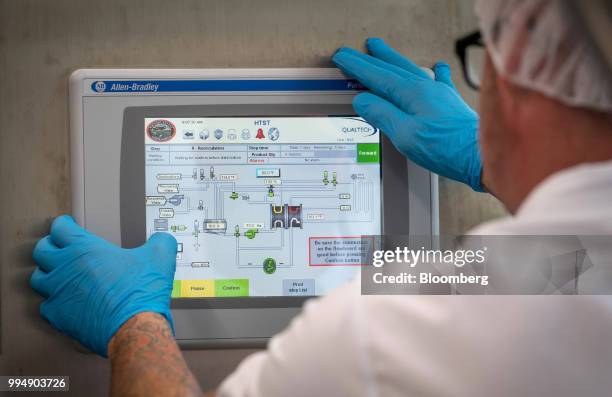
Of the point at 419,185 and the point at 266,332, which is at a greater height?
the point at 419,185

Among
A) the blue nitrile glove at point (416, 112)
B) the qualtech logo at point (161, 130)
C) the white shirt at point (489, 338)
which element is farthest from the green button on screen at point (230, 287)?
the white shirt at point (489, 338)

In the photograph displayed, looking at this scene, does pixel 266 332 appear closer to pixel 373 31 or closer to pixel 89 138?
pixel 89 138

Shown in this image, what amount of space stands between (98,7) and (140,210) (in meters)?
0.44

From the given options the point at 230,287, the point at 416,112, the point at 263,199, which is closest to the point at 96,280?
the point at 230,287

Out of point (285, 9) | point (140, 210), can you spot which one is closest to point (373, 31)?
point (285, 9)

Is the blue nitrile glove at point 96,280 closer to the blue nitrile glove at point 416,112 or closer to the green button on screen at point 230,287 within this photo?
the green button on screen at point 230,287

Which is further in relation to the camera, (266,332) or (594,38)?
(266,332)

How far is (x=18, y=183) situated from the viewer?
1.20 metres

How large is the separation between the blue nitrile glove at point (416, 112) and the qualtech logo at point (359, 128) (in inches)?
Result: 0.9

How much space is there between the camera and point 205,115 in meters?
1.19

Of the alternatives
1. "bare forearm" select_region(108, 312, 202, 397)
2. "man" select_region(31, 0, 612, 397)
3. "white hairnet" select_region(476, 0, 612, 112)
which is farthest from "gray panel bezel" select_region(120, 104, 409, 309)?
"white hairnet" select_region(476, 0, 612, 112)

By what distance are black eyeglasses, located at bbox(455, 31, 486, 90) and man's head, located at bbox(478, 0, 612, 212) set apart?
5.3 inches

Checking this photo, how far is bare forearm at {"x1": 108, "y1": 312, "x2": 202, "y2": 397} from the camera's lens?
0.82 m

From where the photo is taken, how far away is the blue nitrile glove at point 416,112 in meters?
1.15
